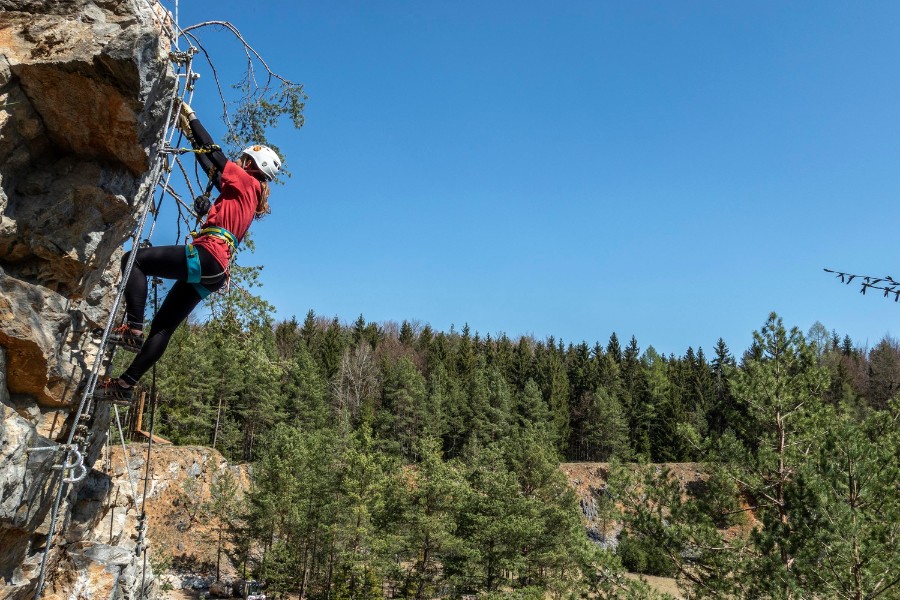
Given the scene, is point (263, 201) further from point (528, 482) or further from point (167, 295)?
point (528, 482)

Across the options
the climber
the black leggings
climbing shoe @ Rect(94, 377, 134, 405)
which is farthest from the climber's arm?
climbing shoe @ Rect(94, 377, 134, 405)

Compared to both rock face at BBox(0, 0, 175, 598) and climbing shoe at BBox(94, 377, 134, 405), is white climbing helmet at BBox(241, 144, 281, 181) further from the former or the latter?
climbing shoe at BBox(94, 377, 134, 405)

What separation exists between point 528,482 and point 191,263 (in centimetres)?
2637

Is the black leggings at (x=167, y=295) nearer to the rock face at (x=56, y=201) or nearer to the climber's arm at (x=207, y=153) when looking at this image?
the rock face at (x=56, y=201)

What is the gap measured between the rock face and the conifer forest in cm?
267

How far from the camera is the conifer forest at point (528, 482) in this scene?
7586mm

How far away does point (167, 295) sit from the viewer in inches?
186

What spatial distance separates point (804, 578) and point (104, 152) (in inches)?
373

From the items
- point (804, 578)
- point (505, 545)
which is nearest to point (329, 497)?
point (505, 545)

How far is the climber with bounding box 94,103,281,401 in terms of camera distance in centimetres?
441

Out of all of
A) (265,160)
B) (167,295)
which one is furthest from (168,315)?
(265,160)

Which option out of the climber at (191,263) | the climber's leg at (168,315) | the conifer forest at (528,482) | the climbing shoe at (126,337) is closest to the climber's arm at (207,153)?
the climber at (191,263)

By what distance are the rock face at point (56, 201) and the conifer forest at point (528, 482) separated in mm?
2670

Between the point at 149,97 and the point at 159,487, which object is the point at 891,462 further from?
the point at 159,487
